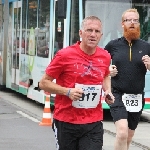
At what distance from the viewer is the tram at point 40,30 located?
47.6 ft

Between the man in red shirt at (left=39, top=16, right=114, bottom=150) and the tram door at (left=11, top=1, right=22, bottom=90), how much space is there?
12910 mm

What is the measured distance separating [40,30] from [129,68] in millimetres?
8900

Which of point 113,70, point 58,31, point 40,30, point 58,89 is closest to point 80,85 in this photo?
point 58,89

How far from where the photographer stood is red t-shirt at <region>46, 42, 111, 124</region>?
6.16 metres

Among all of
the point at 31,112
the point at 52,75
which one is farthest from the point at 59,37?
the point at 52,75

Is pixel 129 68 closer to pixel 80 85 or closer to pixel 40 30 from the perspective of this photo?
pixel 80 85

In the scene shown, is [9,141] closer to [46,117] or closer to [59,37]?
[46,117]

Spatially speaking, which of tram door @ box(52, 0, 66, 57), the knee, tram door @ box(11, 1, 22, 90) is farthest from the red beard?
tram door @ box(11, 1, 22, 90)

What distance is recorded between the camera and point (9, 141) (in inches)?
432

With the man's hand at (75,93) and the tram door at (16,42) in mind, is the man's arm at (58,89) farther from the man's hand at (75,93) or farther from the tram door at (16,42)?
the tram door at (16,42)

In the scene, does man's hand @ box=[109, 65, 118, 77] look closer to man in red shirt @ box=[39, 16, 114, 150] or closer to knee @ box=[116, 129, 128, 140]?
knee @ box=[116, 129, 128, 140]

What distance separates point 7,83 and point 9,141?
989cm

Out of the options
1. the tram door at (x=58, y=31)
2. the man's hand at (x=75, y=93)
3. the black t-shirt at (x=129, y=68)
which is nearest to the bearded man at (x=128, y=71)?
the black t-shirt at (x=129, y=68)

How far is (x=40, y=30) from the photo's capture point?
55.1 feet
